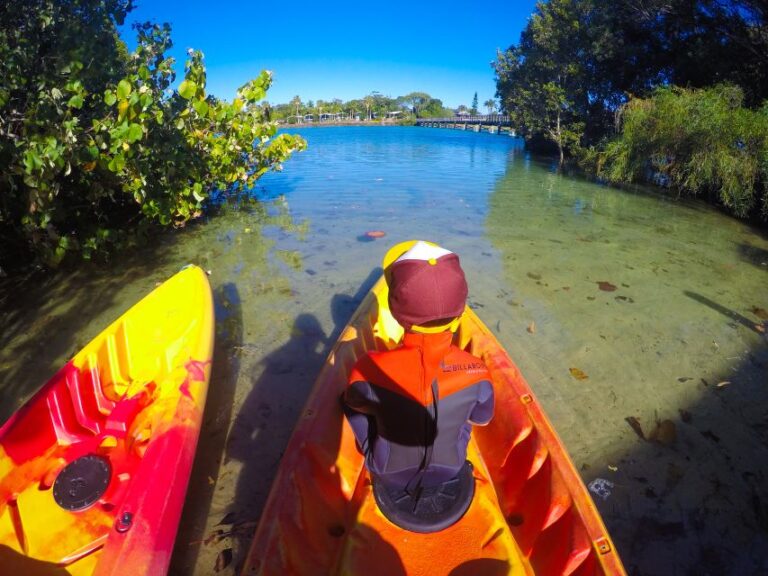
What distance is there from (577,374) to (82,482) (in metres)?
4.44

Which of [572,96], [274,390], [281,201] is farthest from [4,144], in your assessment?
[572,96]

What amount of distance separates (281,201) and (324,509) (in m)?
11.8

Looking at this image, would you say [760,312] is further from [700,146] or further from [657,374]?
[700,146]

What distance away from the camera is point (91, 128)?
4.82 meters

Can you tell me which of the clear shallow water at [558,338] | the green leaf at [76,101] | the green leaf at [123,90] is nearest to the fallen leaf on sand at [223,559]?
the clear shallow water at [558,338]

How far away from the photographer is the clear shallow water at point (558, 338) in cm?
298

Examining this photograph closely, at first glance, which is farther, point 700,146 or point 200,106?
point 700,146

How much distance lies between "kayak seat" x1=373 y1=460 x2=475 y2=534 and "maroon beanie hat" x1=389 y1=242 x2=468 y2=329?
1016mm

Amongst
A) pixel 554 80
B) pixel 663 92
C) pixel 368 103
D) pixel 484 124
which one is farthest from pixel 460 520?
pixel 368 103

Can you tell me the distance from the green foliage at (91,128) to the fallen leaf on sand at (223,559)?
155 inches

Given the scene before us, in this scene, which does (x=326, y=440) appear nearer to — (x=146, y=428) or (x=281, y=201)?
(x=146, y=428)

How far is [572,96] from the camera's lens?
24.6 m

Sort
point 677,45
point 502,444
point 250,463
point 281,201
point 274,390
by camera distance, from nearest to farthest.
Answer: point 502,444 < point 250,463 < point 274,390 < point 281,201 < point 677,45

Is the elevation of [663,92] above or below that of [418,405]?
above
